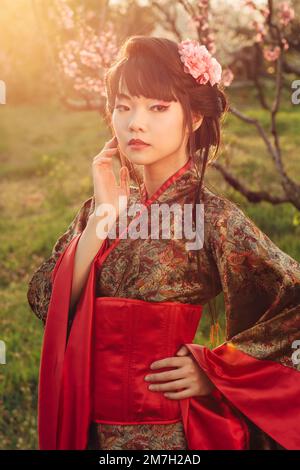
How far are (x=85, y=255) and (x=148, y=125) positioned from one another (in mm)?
459

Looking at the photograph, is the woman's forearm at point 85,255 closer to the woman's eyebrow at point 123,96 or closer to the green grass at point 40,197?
the woman's eyebrow at point 123,96

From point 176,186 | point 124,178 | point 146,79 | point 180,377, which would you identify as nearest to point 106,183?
point 124,178

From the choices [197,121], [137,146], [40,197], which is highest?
[40,197]

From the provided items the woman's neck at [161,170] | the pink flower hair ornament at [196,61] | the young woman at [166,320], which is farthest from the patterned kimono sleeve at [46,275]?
the pink flower hair ornament at [196,61]

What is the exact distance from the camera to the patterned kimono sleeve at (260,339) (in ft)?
6.99

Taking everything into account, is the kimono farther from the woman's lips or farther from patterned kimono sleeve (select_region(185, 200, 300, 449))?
the woman's lips

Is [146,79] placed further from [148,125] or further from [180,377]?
[180,377]

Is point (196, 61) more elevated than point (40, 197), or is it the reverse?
point (40, 197)

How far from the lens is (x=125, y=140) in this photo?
7.20ft

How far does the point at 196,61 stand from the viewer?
2.21 m

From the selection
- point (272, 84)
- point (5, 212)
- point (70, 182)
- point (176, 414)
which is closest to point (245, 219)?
point (176, 414)

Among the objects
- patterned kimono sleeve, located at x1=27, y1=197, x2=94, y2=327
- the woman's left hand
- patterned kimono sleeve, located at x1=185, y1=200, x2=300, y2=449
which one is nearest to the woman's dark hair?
patterned kimono sleeve, located at x1=185, y1=200, x2=300, y2=449

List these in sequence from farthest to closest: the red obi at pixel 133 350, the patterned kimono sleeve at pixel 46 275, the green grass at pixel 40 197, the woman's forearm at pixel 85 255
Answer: the green grass at pixel 40 197, the patterned kimono sleeve at pixel 46 275, the woman's forearm at pixel 85 255, the red obi at pixel 133 350

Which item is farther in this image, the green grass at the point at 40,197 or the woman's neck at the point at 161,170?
the green grass at the point at 40,197
